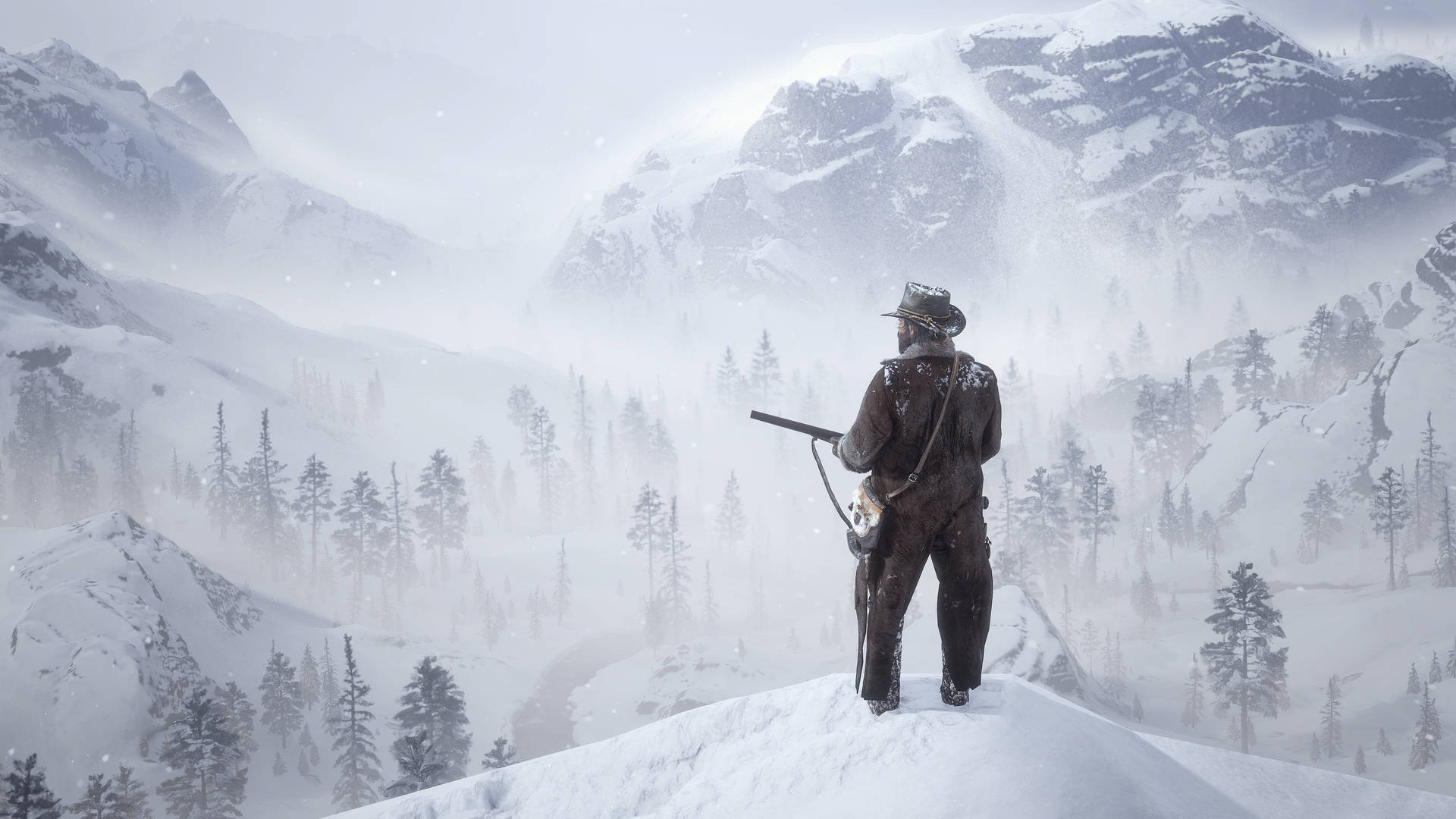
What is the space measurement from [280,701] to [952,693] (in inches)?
1636

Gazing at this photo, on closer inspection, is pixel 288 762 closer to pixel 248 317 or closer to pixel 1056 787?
pixel 1056 787

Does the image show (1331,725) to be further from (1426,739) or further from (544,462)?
(544,462)

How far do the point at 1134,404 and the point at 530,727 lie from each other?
258ft

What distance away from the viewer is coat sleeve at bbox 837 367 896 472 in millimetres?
5238

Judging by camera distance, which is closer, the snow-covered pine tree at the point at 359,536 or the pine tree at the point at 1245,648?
the pine tree at the point at 1245,648

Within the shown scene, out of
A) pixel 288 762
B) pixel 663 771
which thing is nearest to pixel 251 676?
pixel 288 762

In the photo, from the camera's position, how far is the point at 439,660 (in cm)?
4791

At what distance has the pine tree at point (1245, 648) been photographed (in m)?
33.7

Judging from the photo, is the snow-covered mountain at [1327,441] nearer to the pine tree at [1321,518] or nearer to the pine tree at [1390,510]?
the pine tree at [1321,518]

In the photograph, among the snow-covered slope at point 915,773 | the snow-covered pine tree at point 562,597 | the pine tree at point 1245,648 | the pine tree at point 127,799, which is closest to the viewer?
the snow-covered slope at point 915,773

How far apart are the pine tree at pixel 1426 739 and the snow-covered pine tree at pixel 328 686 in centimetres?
4952

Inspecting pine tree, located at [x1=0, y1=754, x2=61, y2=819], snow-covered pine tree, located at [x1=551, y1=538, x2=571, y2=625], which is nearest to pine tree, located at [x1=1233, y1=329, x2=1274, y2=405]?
snow-covered pine tree, located at [x1=551, y1=538, x2=571, y2=625]

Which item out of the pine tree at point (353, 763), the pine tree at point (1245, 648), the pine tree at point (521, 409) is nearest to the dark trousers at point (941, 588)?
the pine tree at point (353, 763)

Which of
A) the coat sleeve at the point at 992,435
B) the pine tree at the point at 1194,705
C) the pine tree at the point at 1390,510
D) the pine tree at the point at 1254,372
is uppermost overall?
the pine tree at the point at 1254,372
